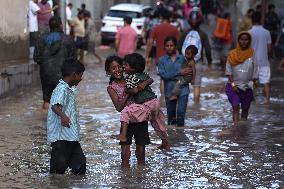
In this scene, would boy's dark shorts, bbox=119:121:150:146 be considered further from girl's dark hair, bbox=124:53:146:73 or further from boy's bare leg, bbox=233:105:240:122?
boy's bare leg, bbox=233:105:240:122

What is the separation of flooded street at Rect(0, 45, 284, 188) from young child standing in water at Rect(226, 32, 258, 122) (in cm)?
44

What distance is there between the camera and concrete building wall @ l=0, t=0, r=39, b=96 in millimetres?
17156

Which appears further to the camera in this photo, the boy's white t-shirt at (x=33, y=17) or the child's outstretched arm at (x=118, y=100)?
the boy's white t-shirt at (x=33, y=17)

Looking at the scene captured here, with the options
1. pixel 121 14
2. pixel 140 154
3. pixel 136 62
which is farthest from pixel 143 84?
pixel 121 14

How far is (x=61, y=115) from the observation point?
9.02 metres

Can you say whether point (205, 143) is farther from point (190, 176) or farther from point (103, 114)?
point (103, 114)

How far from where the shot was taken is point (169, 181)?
918 cm

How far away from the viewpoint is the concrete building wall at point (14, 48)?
1716cm

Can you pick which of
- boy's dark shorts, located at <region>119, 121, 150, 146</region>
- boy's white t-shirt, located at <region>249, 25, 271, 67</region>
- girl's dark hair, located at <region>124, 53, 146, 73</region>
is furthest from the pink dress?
boy's white t-shirt, located at <region>249, 25, 271, 67</region>

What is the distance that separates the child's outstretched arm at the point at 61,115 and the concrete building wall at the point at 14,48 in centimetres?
746

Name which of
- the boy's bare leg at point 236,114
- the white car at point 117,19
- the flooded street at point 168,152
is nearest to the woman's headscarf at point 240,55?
the boy's bare leg at point 236,114

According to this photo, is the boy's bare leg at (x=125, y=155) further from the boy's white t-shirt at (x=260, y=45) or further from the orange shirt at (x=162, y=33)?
the orange shirt at (x=162, y=33)

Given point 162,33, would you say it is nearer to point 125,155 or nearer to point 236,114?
point 236,114

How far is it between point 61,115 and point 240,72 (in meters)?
4.95
